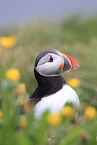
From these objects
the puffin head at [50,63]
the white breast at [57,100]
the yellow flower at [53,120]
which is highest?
the yellow flower at [53,120]

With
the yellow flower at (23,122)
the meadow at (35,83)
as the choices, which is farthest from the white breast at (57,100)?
the yellow flower at (23,122)

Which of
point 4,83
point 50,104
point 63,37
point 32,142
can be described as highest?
point 4,83

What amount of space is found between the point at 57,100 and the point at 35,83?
62.0 inches

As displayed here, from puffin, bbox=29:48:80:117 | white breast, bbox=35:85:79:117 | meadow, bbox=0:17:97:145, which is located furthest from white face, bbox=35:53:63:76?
meadow, bbox=0:17:97:145

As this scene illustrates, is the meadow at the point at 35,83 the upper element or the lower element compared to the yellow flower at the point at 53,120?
lower

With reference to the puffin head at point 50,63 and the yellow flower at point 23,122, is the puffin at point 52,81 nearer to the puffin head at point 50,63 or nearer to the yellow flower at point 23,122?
the puffin head at point 50,63

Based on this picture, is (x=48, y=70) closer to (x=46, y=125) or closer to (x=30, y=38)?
(x=46, y=125)

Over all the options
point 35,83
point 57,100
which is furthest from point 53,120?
point 35,83

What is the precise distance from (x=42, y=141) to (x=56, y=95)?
2.79ft

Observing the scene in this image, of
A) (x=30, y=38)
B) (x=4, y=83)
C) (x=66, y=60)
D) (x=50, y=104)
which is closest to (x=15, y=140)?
(x=4, y=83)

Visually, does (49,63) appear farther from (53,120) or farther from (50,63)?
(53,120)

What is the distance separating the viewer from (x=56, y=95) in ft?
6.36

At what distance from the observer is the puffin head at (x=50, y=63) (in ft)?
6.30

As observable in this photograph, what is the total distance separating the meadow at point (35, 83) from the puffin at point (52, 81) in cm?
14
